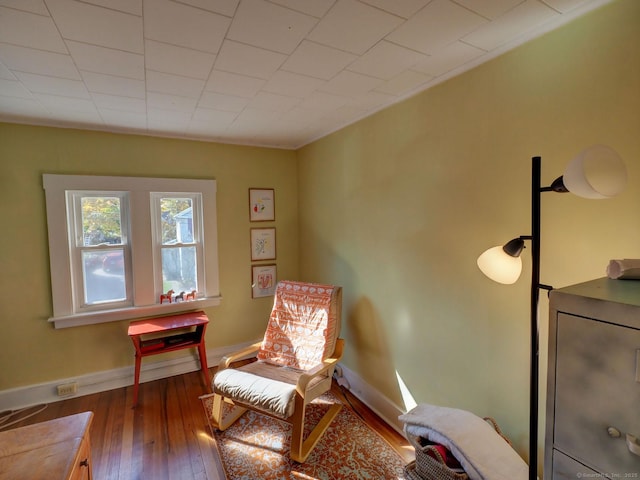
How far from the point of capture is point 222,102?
2119mm

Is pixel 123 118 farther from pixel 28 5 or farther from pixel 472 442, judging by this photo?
pixel 472 442

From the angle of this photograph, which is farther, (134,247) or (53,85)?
(134,247)

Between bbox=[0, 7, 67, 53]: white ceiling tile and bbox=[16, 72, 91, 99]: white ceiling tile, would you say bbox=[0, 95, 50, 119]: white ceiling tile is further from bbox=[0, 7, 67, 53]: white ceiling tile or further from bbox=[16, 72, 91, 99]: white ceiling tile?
bbox=[0, 7, 67, 53]: white ceiling tile

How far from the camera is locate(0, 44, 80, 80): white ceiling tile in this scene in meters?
1.42

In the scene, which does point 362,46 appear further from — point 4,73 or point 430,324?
point 4,73

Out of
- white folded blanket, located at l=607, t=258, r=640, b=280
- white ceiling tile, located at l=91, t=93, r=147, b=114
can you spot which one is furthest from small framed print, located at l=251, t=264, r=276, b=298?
white folded blanket, located at l=607, t=258, r=640, b=280

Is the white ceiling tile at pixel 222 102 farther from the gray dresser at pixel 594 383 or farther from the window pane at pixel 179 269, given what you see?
the gray dresser at pixel 594 383

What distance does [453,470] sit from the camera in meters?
1.37

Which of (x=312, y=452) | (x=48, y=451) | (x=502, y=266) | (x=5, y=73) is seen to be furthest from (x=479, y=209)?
(x=5, y=73)

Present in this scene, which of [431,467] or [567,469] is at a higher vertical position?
[567,469]

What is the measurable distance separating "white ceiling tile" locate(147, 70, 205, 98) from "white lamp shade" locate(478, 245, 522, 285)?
70.3 inches

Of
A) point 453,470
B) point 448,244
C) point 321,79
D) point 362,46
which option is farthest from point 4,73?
point 453,470

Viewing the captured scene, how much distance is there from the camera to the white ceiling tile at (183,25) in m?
1.15

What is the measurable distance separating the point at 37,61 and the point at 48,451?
1.76 metres
